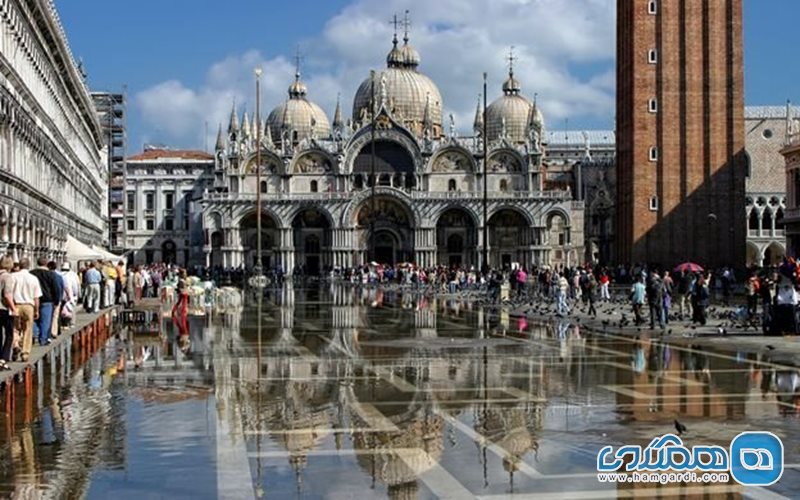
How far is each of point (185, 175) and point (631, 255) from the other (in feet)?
235

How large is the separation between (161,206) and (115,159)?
36.0 feet

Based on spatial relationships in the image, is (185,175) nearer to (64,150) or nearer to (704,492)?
(64,150)

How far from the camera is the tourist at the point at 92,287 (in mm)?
33969

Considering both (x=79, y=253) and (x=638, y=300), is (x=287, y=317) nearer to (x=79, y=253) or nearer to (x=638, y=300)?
(x=638, y=300)

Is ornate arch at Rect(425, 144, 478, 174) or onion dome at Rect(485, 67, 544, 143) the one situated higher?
onion dome at Rect(485, 67, 544, 143)

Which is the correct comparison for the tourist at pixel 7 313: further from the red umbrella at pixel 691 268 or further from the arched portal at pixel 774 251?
the arched portal at pixel 774 251

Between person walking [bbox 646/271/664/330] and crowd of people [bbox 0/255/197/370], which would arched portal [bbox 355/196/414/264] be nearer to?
crowd of people [bbox 0/255/197/370]

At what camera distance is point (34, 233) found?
4144 centimetres

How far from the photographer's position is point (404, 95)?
352 feet

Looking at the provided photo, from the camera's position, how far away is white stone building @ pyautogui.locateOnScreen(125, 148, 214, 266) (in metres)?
126

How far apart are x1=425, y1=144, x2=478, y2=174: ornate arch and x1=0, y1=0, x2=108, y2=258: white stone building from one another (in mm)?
37126

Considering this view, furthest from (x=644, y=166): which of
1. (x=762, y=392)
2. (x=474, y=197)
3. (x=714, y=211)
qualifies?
(x=762, y=392)

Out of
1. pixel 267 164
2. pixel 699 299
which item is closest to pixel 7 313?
pixel 699 299

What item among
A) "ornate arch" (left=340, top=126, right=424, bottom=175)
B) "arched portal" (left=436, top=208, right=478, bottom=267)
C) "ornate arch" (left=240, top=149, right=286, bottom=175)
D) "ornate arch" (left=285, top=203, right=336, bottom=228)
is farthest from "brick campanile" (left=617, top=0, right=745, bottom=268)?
"ornate arch" (left=240, top=149, right=286, bottom=175)
